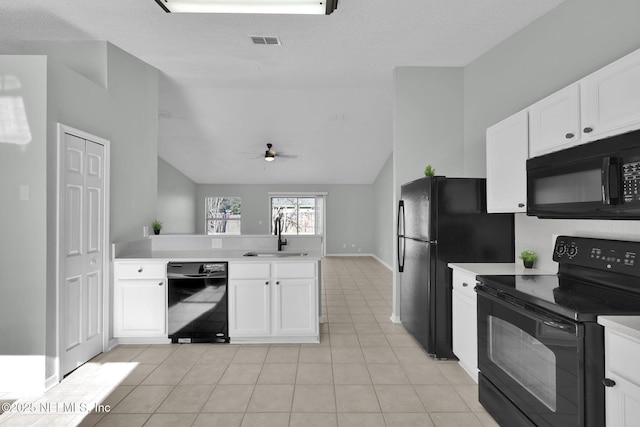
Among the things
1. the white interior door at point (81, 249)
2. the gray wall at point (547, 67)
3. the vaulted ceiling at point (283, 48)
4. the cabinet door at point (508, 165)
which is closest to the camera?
the gray wall at point (547, 67)

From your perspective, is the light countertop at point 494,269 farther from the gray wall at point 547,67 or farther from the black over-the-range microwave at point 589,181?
the black over-the-range microwave at point 589,181

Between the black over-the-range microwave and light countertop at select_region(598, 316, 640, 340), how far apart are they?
0.46 metres

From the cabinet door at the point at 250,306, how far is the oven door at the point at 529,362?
6.34 feet

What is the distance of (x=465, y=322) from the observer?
103 inches

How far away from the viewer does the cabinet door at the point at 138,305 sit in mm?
3328

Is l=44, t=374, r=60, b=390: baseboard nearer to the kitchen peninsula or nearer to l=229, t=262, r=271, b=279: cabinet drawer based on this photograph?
the kitchen peninsula

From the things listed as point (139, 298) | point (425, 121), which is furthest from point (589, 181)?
point (139, 298)

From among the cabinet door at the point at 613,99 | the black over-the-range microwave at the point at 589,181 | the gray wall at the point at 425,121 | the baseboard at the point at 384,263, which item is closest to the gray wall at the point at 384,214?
the baseboard at the point at 384,263

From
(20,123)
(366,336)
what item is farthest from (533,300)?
(20,123)

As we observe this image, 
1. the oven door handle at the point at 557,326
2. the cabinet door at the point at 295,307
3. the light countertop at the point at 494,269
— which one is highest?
the light countertop at the point at 494,269

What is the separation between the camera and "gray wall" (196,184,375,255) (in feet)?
34.2

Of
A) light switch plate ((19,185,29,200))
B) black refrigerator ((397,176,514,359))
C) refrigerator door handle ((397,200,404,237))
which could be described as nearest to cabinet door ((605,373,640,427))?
black refrigerator ((397,176,514,359))

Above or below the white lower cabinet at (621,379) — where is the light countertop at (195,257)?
above

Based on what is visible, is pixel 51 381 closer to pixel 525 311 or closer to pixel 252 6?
pixel 252 6
